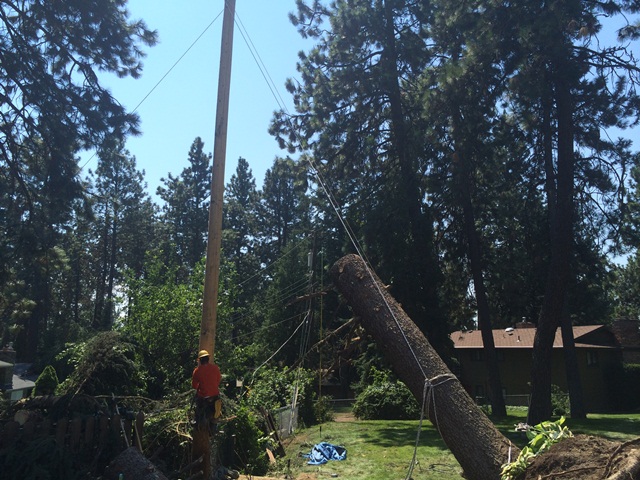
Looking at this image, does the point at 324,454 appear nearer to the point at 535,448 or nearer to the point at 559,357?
the point at 535,448

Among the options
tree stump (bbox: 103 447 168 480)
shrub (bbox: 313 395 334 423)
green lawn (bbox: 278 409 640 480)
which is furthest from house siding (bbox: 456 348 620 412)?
tree stump (bbox: 103 447 168 480)

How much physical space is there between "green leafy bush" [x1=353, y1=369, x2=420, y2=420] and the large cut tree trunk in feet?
43.4

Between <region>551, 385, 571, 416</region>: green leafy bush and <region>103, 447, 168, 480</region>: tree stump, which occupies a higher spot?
<region>103, 447, 168, 480</region>: tree stump

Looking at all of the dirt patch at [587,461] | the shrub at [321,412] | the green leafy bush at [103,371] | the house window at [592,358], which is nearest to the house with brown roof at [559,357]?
the house window at [592,358]

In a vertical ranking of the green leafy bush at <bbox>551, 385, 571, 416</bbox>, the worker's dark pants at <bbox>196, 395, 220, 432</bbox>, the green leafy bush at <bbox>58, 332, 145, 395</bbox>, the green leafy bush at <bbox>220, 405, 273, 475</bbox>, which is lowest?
the green leafy bush at <bbox>551, 385, 571, 416</bbox>

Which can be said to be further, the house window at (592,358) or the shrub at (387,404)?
the house window at (592,358)

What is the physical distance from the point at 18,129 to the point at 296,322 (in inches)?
1182

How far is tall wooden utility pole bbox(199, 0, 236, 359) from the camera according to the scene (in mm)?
8008

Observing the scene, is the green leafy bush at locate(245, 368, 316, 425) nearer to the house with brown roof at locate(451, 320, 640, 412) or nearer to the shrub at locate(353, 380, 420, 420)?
the shrub at locate(353, 380, 420, 420)

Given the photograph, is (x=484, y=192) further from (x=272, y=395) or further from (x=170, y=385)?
(x=170, y=385)

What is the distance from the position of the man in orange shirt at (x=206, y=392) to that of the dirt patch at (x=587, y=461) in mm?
3979

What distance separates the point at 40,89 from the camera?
12.8 m

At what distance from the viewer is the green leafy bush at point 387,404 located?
70.1ft

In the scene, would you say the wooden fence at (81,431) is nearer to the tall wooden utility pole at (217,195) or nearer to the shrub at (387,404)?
the tall wooden utility pole at (217,195)
